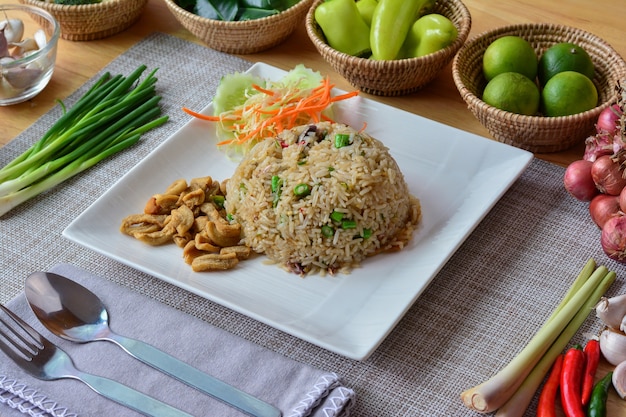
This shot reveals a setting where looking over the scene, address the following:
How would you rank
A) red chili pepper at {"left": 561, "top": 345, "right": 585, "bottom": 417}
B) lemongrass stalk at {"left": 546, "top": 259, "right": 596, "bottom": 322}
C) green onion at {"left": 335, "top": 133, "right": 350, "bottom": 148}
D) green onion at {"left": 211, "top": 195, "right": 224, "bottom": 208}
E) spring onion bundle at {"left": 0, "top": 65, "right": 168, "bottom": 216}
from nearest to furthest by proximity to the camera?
red chili pepper at {"left": 561, "top": 345, "right": 585, "bottom": 417}, lemongrass stalk at {"left": 546, "top": 259, "right": 596, "bottom": 322}, green onion at {"left": 335, "top": 133, "right": 350, "bottom": 148}, green onion at {"left": 211, "top": 195, "right": 224, "bottom": 208}, spring onion bundle at {"left": 0, "top": 65, "right": 168, "bottom": 216}

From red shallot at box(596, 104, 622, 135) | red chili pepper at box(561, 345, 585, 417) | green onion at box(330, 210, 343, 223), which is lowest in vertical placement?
red chili pepper at box(561, 345, 585, 417)

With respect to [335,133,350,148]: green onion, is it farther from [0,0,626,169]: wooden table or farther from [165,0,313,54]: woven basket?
[165,0,313,54]: woven basket

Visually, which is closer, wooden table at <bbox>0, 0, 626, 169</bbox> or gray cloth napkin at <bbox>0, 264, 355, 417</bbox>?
gray cloth napkin at <bbox>0, 264, 355, 417</bbox>

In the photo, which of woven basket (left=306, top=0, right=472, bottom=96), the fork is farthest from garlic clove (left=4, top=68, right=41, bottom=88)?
the fork

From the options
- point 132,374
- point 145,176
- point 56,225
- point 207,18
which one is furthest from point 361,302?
point 207,18

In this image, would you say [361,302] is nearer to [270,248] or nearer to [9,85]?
[270,248]

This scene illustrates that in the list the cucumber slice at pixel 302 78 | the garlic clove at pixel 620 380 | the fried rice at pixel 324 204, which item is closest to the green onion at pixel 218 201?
the fried rice at pixel 324 204

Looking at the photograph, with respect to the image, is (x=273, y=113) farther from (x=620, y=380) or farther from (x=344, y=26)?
(x=620, y=380)
